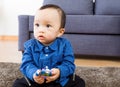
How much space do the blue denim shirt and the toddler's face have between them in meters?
0.04

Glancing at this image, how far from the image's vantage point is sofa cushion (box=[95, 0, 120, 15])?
110 inches

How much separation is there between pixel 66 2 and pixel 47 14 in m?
Answer: 1.89

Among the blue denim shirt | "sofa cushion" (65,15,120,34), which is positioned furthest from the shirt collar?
"sofa cushion" (65,15,120,34)

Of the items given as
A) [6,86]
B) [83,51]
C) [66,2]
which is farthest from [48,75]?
[66,2]

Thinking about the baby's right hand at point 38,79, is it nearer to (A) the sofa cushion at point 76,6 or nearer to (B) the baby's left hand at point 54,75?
(B) the baby's left hand at point 54,75

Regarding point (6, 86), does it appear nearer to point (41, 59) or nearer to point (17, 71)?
point (17, 71)

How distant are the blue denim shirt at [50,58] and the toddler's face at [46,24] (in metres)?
0.04

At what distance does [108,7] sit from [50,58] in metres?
1.95

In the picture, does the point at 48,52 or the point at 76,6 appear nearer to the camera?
the point at 48,52

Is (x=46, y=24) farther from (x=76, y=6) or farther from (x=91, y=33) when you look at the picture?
(x=76, y=6)

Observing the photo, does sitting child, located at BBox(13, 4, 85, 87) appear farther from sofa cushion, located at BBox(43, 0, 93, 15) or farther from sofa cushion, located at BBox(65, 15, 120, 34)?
sofa cushion, located at BBox(43, 0, 93, 15)

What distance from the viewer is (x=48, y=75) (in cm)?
98

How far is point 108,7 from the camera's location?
2.83 metres

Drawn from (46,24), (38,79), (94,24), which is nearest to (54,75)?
(38,79)
